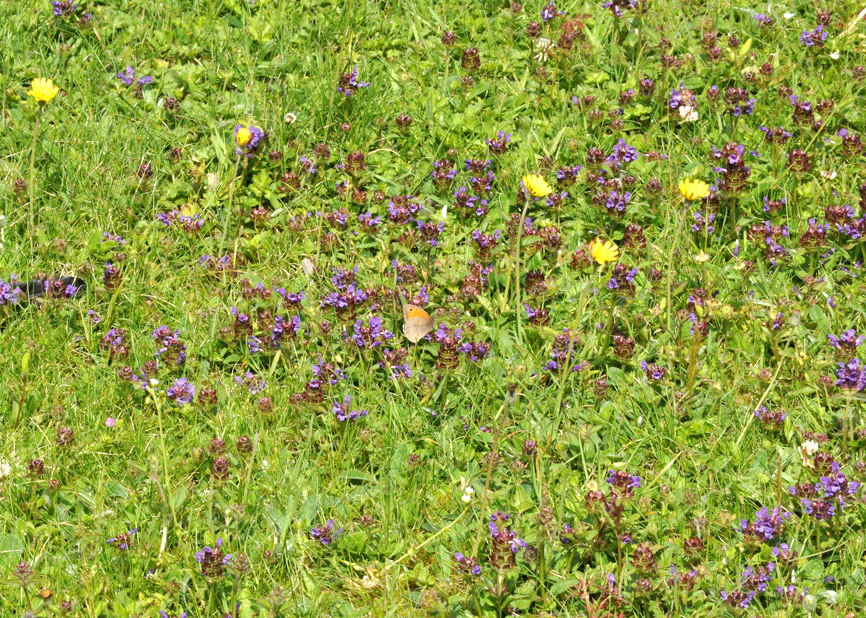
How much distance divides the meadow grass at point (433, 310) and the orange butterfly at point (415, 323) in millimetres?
54

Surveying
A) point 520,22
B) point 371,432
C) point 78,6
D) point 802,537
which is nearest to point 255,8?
point 78,6

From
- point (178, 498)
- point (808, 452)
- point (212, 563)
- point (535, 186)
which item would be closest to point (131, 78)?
point (535, 186)

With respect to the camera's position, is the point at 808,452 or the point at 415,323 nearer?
the point at 808,452

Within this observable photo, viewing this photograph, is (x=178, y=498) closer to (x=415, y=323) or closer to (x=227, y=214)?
(x=415, y=323)

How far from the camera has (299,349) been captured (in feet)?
13.6

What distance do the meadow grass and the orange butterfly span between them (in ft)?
0.18

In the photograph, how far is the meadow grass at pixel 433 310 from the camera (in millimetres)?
3422

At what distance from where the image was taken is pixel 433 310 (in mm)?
4332

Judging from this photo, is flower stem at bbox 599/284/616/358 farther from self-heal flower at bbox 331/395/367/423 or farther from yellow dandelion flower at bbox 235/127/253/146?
yellow dandelion flower at bbox 235/127/253/146

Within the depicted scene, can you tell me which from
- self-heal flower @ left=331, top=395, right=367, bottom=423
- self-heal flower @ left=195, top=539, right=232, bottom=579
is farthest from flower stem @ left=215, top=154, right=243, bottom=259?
self-heal flower @ left=195, top=539, right=232, bottom=579

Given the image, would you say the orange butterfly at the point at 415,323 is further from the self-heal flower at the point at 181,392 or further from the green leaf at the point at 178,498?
the green leaf at the point at 178,498

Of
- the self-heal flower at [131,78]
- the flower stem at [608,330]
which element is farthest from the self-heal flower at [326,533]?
the self-heal flower at [131,78]

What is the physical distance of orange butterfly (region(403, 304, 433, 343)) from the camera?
4148mm

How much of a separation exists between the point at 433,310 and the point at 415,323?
0.61 ft
